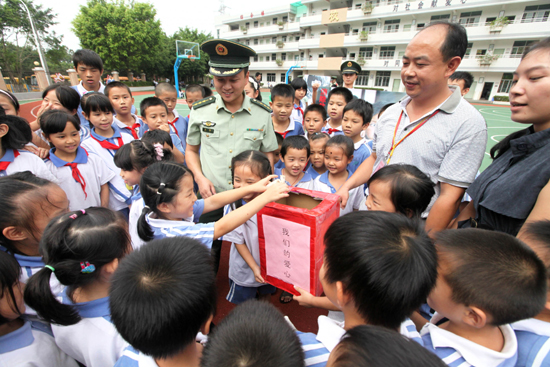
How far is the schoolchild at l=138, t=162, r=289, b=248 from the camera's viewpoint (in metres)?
1.52

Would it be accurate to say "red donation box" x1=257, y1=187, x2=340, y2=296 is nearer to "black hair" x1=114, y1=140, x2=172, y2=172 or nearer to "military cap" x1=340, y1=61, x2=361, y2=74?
"black hair" x1=114, y1=140, x2=172, y2=172

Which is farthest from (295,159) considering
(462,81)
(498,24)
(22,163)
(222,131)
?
(498,24)

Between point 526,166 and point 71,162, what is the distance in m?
3.38

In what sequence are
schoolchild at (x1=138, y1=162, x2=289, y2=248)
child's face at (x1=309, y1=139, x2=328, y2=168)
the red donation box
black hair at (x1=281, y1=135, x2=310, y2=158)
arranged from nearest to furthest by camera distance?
the red donation box, schoolchild at (x1=138, y1=162, x2=289, y2=248), black hair at (x1=281, y1=135, x2=310, y2=158), child's face at (x1=309, y1=139, x2=328, y2=168)

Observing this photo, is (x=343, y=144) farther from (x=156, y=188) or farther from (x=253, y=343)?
(x=253, y=343)

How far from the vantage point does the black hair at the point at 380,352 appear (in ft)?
1.87

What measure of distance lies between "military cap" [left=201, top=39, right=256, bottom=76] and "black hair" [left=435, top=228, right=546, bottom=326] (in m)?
2.10

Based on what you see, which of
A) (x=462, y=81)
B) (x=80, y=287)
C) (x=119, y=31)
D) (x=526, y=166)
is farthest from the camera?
(x=119, y=31)

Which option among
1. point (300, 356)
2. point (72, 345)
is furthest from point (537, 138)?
point (72, 345)

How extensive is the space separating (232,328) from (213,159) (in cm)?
199

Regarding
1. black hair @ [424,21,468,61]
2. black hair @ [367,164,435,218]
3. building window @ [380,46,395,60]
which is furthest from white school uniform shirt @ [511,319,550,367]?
building window @ [380,46,395,60]

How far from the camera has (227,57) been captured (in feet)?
7.61

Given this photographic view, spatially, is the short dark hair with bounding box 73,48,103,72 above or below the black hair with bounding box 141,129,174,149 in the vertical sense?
above

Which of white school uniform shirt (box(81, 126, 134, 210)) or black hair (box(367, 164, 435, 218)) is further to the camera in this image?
white school uniform shirt (box(81, 126, 134, 210))
